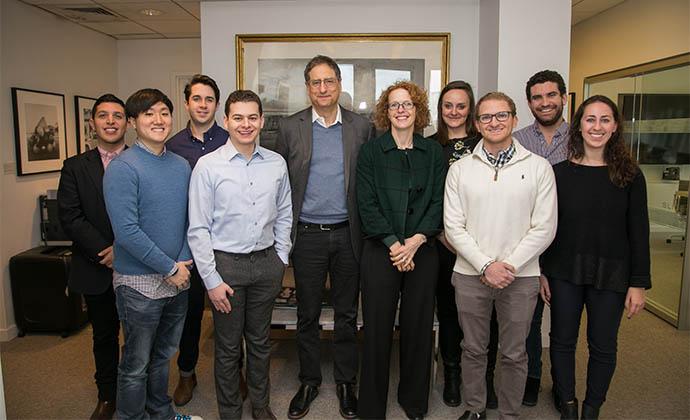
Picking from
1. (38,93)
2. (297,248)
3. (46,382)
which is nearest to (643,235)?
(297,248)

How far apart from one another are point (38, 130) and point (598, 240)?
4.20m

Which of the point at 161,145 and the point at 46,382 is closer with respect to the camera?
the point at 161,145

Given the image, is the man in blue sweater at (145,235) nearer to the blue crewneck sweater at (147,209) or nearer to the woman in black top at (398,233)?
the blue crewneck sweater at (147,209)

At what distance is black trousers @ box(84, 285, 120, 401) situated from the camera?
2.53 meters

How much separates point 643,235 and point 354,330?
4.68ft

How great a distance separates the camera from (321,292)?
8.82 feet

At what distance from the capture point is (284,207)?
2512mm

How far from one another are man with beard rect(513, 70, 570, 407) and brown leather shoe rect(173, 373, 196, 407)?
6.05 feet

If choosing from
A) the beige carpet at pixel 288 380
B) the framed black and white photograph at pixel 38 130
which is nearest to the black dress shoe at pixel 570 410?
the beige carpet at pixel 288 380

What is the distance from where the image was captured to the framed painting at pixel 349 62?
3.80m

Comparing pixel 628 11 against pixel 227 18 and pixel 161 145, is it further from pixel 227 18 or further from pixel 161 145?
pixel 161 145

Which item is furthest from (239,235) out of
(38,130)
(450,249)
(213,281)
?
(38,130)

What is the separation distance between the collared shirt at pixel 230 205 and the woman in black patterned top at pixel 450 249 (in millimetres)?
872

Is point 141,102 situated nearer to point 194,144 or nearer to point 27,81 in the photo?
point 194,144
